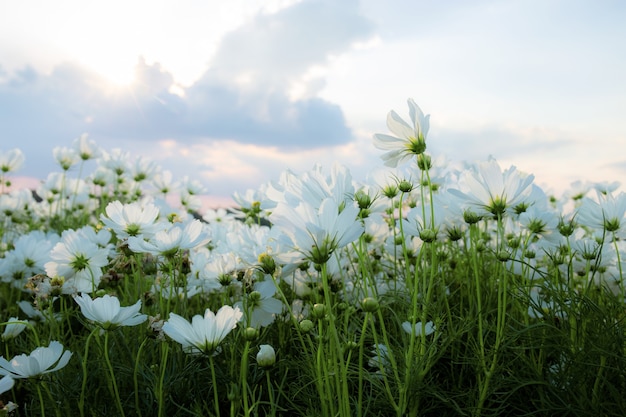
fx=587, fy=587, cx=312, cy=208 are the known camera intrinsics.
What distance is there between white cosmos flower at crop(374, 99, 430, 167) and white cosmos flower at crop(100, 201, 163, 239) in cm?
49

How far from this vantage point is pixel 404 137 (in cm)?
99

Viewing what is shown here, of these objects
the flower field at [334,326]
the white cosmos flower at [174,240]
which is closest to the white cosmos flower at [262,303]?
the flower field at [334,326]

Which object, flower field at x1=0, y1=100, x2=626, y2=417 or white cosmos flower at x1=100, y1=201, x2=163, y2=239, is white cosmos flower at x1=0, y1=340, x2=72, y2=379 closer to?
flower field at x1=0, y1=100, x2=626, y2=417

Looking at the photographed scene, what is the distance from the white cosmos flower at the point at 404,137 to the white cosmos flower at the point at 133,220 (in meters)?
0.49

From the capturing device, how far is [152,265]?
4.47ft

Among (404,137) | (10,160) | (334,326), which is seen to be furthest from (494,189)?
(10,160)

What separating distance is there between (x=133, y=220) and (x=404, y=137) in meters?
Result: 0.59

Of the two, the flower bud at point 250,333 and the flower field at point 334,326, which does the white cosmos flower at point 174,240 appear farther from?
the flower bud at point 250,333

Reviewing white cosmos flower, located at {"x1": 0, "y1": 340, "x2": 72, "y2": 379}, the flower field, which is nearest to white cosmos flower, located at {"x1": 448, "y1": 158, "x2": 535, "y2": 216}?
the flower field

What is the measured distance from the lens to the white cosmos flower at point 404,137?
973 millimetres

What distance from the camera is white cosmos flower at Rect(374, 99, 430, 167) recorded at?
97cm

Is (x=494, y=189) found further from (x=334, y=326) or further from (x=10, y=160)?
(x=10, y=160)

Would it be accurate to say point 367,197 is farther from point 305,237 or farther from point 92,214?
point 92,214

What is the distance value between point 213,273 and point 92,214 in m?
2.86
